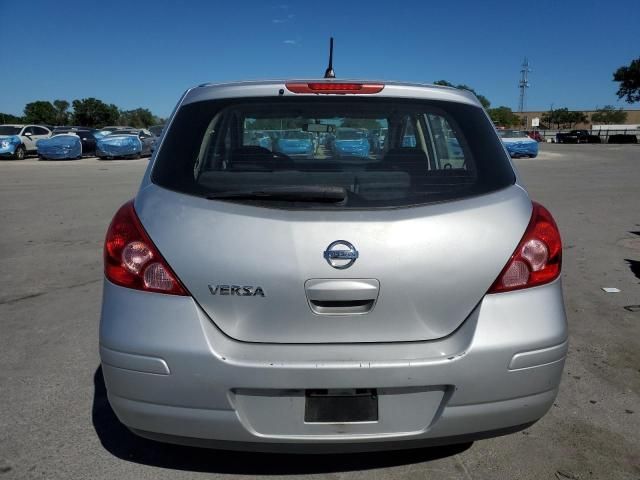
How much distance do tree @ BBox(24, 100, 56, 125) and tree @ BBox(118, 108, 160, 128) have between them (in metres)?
10.3

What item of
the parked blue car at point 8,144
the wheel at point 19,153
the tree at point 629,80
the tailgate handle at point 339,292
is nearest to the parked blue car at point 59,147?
the wheel at point 19,153

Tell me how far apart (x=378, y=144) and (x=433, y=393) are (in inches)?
56.8

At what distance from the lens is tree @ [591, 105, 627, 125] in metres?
111

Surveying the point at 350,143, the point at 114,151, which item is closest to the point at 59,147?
the point at 114,151

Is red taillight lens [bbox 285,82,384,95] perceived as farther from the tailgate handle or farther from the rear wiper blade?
the tailgate handle

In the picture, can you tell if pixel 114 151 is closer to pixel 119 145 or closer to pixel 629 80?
pixel 119 145

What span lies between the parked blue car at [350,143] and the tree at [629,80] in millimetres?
74952

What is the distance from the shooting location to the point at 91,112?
86000 millimetres

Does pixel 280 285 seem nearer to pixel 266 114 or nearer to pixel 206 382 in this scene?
pixel 206 382

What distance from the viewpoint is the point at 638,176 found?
18062 mm

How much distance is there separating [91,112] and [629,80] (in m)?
73.7

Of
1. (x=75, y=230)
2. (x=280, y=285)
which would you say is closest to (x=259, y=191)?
(x=280, y=285)

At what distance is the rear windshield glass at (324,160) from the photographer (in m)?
2.23

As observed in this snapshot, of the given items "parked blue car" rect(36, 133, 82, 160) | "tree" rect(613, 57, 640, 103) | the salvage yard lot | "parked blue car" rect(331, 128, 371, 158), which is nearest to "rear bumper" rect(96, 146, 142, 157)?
"parked blue car" rect(36, 133, 82, 160)
